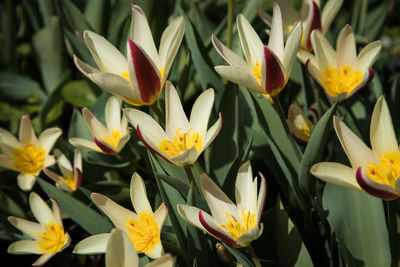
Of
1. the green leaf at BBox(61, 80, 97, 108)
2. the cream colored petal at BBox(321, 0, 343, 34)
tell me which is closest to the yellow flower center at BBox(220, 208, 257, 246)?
the cream colored petal at BBox(321, 0, 343, 34)

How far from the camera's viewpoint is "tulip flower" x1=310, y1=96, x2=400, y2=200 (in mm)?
846

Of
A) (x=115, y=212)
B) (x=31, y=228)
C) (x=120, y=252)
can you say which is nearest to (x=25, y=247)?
(x=31, y=228)

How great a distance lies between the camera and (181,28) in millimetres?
1051

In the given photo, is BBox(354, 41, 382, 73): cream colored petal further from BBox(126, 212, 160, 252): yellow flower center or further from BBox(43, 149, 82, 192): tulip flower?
BBox(43, 149, 82, 192): tulip flower

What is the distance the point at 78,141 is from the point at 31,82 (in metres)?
0.88

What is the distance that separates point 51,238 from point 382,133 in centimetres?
79

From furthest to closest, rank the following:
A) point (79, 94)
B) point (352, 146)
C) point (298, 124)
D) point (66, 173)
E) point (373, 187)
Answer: point (79, 94)
point (66, 173)
point (298, 124)
point (352, 146)
point (373, 187)

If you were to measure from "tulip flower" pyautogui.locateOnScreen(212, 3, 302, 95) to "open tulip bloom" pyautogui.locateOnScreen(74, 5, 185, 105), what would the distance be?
0.11 meters

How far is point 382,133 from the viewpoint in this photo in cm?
93

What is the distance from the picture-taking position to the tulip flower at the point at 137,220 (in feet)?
3.15

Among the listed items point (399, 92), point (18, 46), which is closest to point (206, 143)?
point (399, 92)

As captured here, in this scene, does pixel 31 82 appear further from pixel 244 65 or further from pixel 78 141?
pixel 244 65

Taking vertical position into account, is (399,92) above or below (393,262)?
above

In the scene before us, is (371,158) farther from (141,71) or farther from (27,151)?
(27,151)
